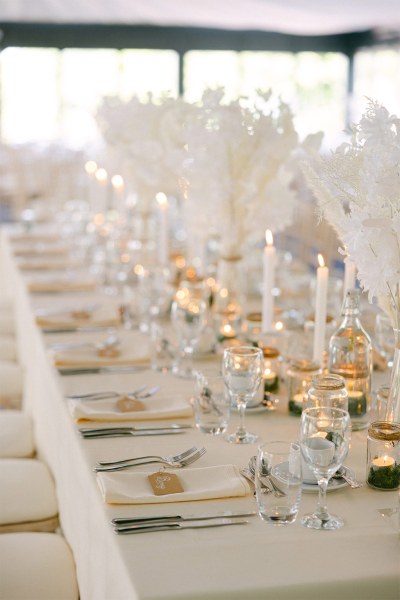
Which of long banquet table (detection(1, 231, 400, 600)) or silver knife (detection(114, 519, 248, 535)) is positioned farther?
silver knife (detection(114, 519, 248, 535))

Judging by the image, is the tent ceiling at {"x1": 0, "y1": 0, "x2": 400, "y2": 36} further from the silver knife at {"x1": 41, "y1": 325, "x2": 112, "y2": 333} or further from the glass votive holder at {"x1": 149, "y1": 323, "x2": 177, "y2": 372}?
the glass votive holder at {"x1": 149, "y1": 323, "x2": 177, "y2": 372}

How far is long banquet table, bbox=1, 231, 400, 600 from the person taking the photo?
1.35 meters

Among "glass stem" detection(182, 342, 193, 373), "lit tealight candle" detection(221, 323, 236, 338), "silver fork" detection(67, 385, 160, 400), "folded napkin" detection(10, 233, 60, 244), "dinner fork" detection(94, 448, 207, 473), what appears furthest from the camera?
"folded napkin" detection(10, 233, 60, 244)

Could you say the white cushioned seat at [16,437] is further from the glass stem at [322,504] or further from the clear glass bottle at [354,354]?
the glass stem at [322,504]

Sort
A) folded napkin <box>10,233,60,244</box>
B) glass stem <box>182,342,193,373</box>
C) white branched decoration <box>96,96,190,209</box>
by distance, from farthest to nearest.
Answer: folded napkin <box>10,233,60,244</box> < white branched decoration <box>96,96,190,209</box> < glass stem <box>182,342,193,373</box>

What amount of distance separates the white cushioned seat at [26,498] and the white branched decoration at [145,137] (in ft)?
4.03

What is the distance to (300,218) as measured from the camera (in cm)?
555

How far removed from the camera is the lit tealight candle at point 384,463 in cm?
168

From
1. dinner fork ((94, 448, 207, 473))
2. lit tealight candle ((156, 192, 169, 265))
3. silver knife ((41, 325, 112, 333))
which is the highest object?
lit tealight candle ((156, 192, 169, 265))

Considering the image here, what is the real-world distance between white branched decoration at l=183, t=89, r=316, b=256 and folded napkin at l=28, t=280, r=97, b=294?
0.90 metres

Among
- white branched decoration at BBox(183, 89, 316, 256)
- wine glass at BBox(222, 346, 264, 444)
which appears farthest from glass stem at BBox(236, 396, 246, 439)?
white branched decoration at BBox(183, 89, 316, 256)

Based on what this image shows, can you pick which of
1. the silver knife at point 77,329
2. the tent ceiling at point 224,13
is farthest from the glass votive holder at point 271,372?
the tent ceiling at point 224,13

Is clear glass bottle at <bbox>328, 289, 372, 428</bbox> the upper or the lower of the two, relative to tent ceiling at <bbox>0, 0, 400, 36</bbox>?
lower

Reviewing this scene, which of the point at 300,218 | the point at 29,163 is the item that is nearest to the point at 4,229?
the point at 300,218
